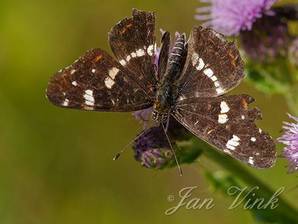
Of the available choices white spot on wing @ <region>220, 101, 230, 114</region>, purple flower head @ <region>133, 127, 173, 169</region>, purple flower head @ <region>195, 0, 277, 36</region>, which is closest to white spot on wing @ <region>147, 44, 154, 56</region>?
purple flower head @ <region>133, 127, 173, 169</region>

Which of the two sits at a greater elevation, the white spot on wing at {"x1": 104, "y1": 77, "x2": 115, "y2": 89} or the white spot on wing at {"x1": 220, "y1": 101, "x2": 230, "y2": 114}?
the white spot on wing at {"x1": 220, "y1": 101, "x2": 230, "y2": 114}

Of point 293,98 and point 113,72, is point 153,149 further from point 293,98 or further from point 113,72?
point 293,98

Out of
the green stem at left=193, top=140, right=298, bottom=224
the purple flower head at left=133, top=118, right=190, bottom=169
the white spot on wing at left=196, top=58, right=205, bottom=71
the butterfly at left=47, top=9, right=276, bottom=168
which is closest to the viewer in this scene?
the butterfly at left=47, top=9, right=276, bottom=168

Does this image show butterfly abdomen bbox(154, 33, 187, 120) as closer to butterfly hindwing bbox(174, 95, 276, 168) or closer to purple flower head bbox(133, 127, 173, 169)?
butterfly hindwing bbox(174, 95, 276, 168)

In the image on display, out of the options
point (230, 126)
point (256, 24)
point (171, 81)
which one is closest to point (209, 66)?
point (171, 81)

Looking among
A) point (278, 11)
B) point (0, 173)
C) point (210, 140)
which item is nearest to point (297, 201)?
point (278, 11)

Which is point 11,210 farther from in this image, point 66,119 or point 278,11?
point 278,11
